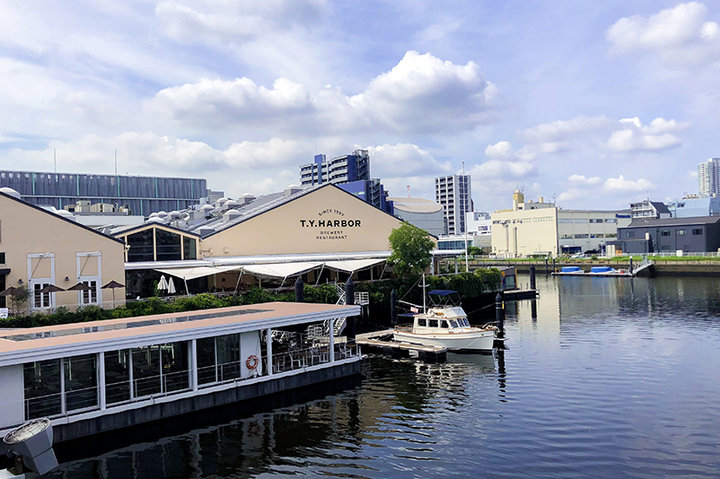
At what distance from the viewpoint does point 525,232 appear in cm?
15575

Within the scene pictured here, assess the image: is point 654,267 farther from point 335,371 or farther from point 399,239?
point 335,371

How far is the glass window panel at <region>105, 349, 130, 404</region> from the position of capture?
25.6 meters

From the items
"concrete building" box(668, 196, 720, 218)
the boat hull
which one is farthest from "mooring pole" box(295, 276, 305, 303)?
"concrete building" box(668, 196, 720, 218)

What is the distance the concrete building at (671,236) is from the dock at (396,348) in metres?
102

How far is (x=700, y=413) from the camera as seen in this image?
26.4m

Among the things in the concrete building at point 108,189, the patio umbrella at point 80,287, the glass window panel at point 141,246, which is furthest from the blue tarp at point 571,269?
the concrete building at point 108,189

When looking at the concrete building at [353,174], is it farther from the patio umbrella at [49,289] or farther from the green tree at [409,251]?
the patio umbrella at [49,289]

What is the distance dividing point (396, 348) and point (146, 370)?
19691mm

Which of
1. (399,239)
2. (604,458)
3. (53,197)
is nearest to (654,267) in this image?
(399,239)

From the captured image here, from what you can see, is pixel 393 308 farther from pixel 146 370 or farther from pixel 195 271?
pixel 146 370

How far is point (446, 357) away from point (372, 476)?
69.3 ft

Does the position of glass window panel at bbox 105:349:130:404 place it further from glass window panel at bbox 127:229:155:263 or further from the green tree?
the green tree

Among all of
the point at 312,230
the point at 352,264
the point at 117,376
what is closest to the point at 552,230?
the point at 312,230

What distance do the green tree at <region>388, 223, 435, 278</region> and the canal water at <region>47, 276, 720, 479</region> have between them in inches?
749
